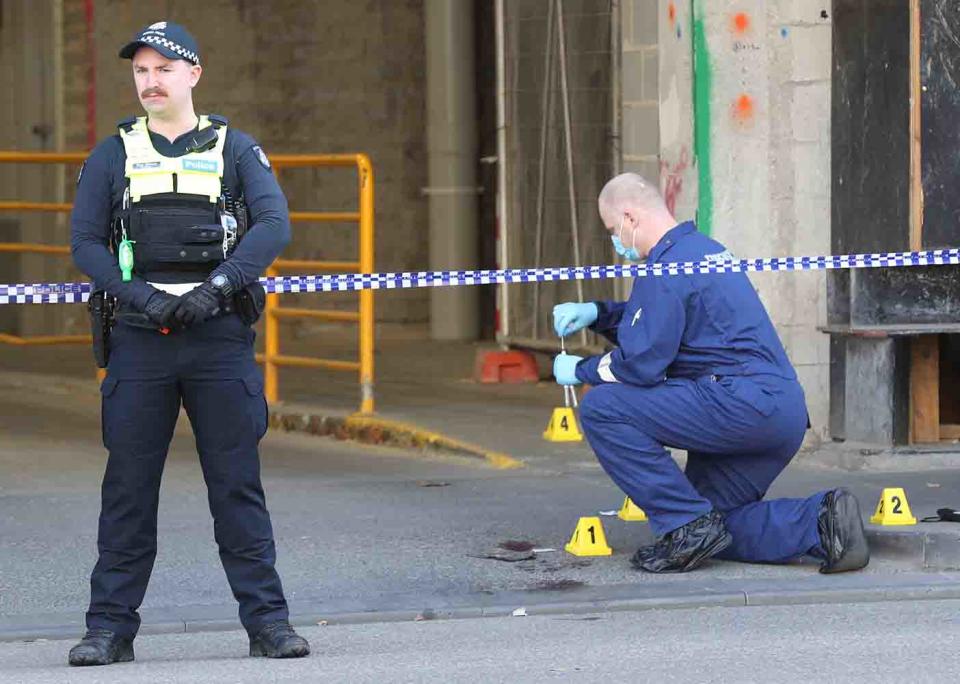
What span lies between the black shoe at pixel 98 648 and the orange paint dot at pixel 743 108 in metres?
4.70

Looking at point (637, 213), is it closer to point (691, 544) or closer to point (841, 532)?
point (691, 544)

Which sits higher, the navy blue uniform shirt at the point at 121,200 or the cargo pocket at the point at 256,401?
the navy blue uniform shirt at the point at 121,200

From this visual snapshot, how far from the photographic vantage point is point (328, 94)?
16.9 metres

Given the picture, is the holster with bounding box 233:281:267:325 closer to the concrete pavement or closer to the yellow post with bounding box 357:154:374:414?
the concrete pavement

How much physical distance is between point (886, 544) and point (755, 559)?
1.55ft

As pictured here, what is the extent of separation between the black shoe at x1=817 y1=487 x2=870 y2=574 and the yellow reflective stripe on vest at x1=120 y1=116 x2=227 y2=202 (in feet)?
8.53

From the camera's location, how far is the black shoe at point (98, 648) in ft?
20.4

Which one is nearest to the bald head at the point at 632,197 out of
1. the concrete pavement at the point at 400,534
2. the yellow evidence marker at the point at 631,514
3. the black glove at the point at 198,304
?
the concrete pavement at the point at 400,534

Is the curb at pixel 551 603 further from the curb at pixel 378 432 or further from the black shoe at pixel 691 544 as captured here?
the curb at pixel 378 432

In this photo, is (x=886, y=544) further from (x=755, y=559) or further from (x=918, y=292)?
(x=918, y=292)

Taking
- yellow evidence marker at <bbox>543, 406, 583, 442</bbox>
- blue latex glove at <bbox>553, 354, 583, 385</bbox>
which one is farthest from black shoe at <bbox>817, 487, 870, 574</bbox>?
yellow evidence marker at <bbox>543, 406, 583, 442</bbox>

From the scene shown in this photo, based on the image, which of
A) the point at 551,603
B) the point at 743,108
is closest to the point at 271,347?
the point at 743,108

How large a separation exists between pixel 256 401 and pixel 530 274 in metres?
2.60

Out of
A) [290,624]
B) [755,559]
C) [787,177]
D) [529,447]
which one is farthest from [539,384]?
[290,624]
